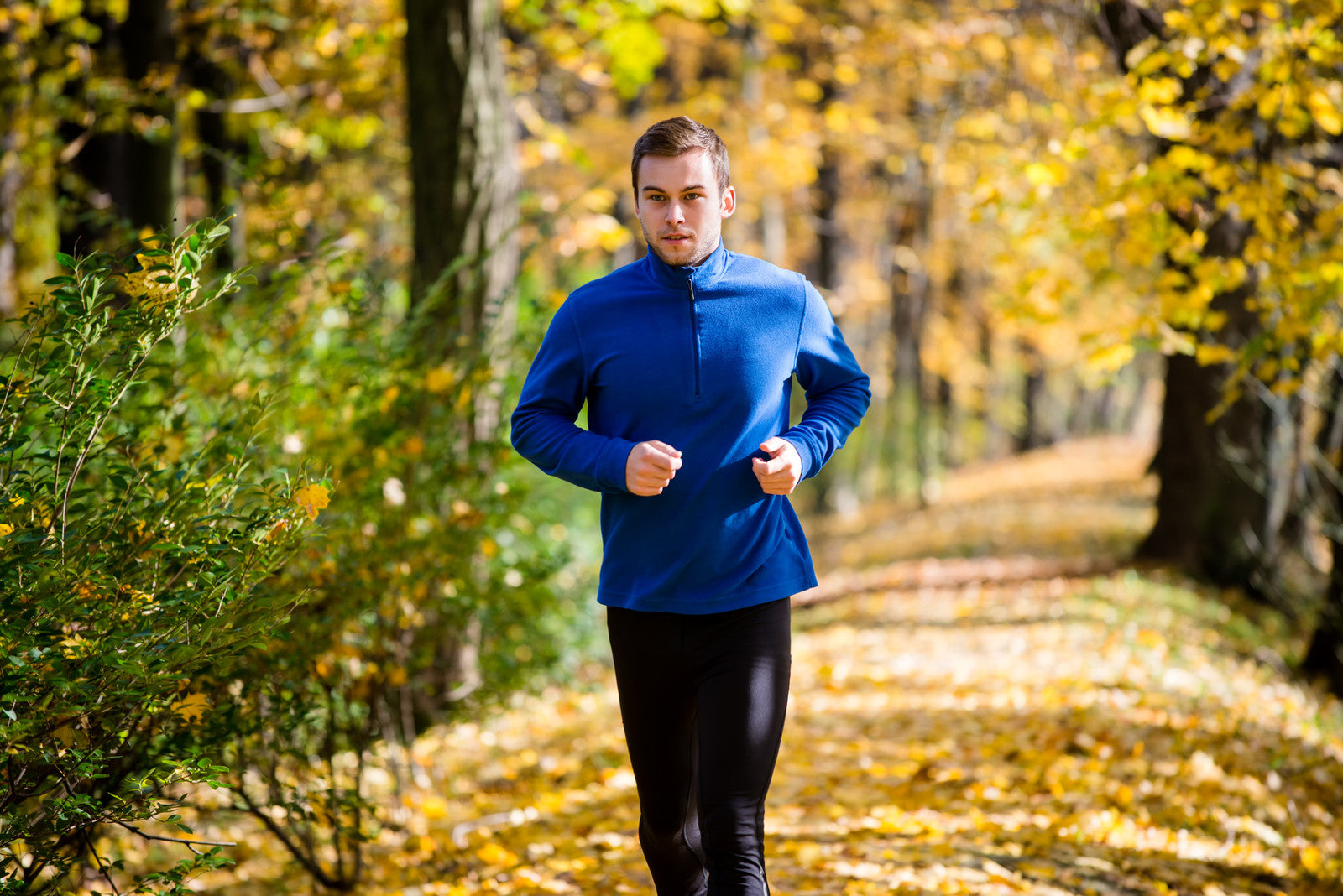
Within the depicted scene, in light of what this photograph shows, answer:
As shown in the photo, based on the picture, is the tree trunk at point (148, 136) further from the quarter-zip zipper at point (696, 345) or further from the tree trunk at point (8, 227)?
the quarter-zip zipper at point (696, 345)

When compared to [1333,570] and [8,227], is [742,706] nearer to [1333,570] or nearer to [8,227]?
[1333,570]

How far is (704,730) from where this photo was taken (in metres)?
2.51

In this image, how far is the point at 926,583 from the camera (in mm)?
10570

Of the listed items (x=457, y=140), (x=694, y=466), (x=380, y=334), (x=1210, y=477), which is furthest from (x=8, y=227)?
(x=1210, y=477)

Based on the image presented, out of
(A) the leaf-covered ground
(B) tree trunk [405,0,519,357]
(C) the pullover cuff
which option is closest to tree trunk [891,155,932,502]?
(A) the leaf-covered ground

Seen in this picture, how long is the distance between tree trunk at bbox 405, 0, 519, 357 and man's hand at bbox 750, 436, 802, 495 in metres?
3.03

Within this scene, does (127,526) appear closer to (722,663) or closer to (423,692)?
(722,663)

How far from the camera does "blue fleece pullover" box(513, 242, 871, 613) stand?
2.47 meters

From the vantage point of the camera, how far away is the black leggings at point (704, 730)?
2.47 metres

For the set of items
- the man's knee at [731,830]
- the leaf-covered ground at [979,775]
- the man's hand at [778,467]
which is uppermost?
the man's hand at [778,467]

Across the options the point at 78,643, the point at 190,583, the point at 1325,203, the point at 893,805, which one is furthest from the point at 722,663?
the point at 1325,203

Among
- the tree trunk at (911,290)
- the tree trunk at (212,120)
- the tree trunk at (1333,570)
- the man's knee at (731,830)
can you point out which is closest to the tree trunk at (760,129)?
the tree trunk at (911,290)

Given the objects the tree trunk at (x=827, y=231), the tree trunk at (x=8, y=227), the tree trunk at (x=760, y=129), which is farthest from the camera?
the tree trunk at (x=827, y=231)

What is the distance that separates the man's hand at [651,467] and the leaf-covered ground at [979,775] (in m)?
1.89
